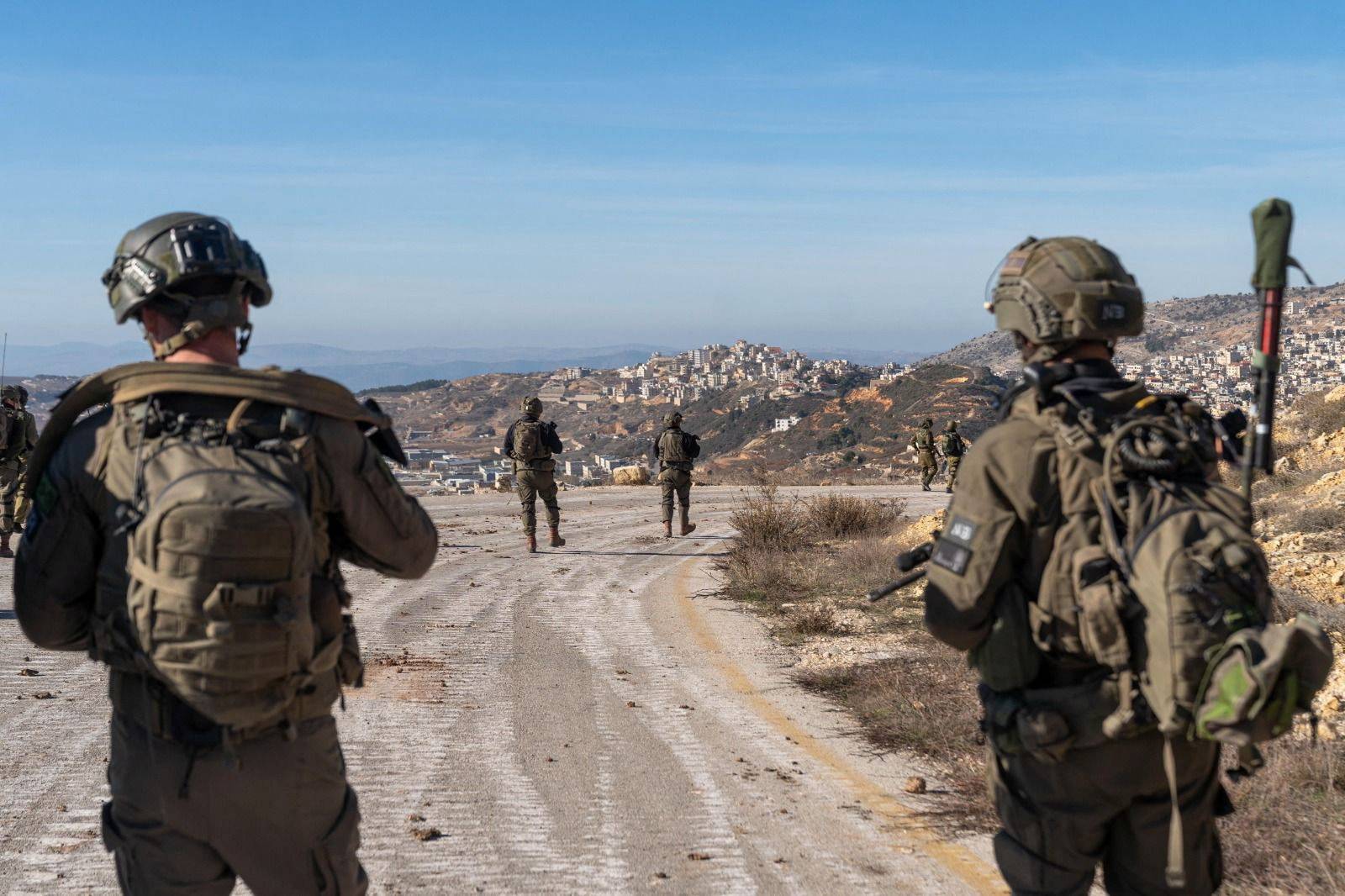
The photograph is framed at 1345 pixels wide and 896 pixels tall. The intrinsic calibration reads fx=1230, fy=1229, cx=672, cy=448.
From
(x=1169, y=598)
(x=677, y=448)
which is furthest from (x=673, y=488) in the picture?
(x=1169, y=598)

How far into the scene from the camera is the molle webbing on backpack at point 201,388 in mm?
3037

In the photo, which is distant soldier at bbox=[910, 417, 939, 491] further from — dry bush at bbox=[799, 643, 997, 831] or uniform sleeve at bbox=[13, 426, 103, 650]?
uniform sleeve at bbox=[13, 426, 103, 650]

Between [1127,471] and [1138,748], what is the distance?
0.71 meters

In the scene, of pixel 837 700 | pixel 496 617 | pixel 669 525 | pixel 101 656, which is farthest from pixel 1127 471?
pixel 669 525

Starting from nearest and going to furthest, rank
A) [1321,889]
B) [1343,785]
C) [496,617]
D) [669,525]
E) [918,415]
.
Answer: [1321,889] < [1343,785] < [496,617] < [669,525] < [918,415]

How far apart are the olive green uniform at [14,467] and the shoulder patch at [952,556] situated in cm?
1205

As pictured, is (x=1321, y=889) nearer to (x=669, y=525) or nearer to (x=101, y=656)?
(x=101, y=656)

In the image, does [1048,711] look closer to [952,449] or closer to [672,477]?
[672,477]

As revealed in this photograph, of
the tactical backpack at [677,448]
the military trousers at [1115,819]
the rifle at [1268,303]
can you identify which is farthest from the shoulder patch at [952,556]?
the tactical backpack at [677,448]

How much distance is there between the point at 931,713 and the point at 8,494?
1039 cm

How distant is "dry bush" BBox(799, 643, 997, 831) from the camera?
575cm

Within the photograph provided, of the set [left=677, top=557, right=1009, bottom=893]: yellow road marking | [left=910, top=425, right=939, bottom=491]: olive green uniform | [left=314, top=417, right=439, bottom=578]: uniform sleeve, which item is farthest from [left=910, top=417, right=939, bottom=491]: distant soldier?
[left=314, top=417, right=439, bottom=578]: uniform sleeve

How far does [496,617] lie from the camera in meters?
10.9

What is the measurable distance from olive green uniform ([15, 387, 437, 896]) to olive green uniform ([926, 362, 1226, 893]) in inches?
62.3
